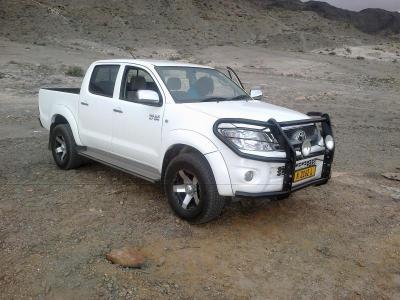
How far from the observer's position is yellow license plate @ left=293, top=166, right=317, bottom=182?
4.62m

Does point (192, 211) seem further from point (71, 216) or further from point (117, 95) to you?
Answer: point (117, 95)

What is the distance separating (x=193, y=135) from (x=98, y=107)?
1.89 metres

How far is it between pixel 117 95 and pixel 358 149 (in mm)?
5241

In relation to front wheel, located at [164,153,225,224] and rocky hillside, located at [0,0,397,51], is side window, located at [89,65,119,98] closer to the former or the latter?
front wheel, located at [164,153,225,224]

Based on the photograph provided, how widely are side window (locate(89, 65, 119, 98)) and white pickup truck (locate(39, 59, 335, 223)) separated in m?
0.01

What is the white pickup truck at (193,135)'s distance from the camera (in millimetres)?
4414

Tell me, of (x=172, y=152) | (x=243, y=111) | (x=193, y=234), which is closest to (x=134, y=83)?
(x=172, y=152)

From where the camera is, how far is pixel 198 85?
18.3ft

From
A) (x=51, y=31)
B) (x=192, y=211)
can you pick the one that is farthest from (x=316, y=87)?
(x=51, y=31)

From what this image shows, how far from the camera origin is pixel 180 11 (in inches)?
2393

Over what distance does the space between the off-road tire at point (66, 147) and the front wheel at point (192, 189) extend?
2193 millimetres

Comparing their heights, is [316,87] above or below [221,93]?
below

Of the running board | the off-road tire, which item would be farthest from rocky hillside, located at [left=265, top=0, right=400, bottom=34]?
the running board

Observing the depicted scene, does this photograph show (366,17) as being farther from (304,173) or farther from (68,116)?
(304,173)
